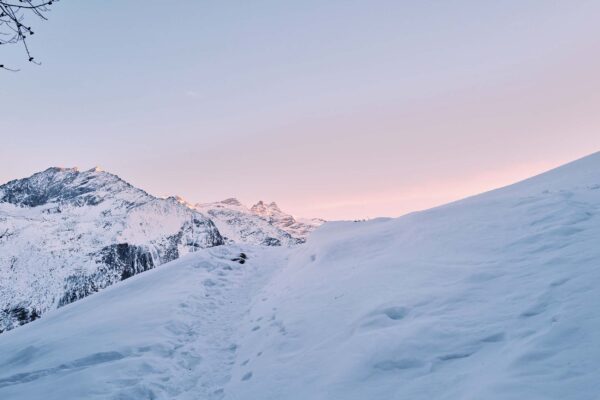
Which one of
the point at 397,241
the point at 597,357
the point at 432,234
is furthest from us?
the point at 397,241

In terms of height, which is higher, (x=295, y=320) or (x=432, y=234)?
(x=432, y=234)

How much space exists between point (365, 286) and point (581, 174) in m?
12.6

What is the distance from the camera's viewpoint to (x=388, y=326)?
929 cm

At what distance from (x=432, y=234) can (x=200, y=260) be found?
15.7 metres

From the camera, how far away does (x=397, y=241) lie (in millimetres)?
16984

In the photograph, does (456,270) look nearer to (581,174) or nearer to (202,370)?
(202,370)

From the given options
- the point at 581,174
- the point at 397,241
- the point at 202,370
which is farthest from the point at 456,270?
the point at 581,174

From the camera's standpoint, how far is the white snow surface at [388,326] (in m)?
6.83

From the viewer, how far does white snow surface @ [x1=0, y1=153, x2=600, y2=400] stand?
22.4 feet

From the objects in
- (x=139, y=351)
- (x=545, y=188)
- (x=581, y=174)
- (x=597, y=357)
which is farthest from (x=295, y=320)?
(x=581, y=174)

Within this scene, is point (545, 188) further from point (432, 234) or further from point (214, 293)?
point (214, 293)

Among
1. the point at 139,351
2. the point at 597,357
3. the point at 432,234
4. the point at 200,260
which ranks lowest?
the point at 597,357

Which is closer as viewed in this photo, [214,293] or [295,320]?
[295,320]

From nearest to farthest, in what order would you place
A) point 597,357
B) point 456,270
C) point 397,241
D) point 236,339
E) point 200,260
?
point 597,357, point 456,270, point 236,339, point 397,241, point 200,260
